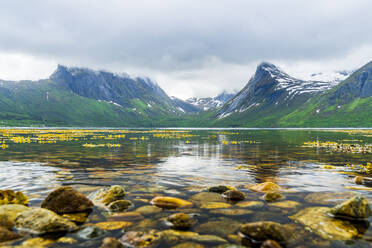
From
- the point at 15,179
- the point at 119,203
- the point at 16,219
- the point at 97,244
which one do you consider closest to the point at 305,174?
the point at 119,203

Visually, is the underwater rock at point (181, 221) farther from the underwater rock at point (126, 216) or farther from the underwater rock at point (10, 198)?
the underwater rock at point (10, 198)

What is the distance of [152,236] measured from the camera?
928 cm

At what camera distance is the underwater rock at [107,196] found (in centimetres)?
1331

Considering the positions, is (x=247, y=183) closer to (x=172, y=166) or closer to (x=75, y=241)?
(x=172, y=166)

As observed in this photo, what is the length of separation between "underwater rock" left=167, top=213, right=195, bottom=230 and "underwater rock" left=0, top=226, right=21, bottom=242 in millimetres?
5751

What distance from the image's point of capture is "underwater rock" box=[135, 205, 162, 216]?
11.9 metres

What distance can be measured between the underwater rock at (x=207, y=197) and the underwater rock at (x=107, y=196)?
160 inches

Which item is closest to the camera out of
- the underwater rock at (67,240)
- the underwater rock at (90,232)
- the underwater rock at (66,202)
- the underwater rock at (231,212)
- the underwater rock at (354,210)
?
the underwater rock at (67,240)

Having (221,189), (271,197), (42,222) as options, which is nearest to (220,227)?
(271,197)

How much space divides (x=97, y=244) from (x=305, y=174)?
18.0 meters

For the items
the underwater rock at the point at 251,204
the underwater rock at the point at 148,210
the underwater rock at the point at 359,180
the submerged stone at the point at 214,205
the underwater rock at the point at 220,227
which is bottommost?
the underwater rock at the point at 220,227

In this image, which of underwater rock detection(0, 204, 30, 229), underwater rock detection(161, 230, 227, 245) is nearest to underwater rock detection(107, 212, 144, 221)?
underwater rock detection(161, 230, 227, 245)

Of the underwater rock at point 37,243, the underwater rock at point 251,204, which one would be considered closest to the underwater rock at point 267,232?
the underwater rock at point 251,204

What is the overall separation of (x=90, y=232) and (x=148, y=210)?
318 cm
